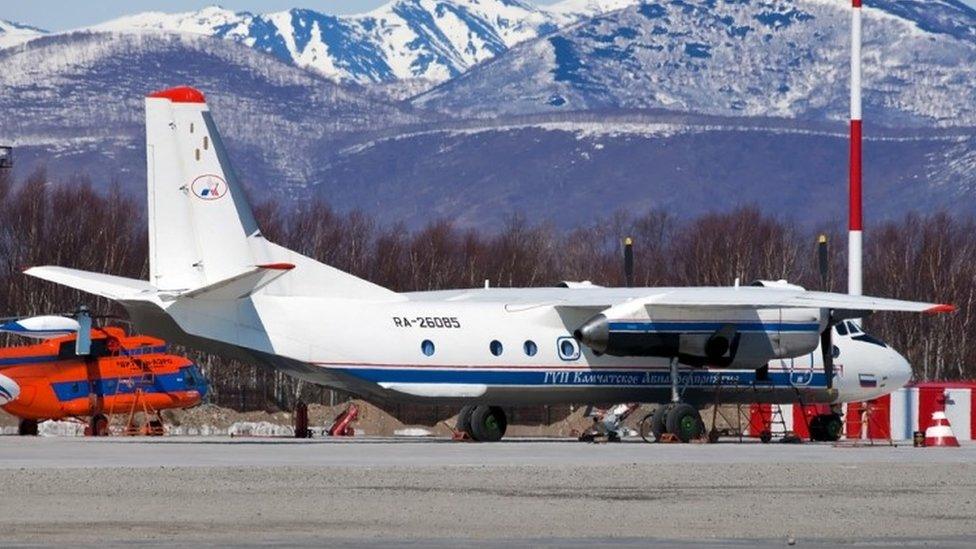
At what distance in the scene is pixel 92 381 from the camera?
58156 mm

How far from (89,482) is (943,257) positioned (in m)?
92.5

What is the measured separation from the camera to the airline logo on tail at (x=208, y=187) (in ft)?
145

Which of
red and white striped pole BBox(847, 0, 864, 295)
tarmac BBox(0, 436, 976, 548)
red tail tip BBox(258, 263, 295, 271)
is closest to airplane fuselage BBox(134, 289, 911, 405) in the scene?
tarmac BBox(0, 436, 976, 548)

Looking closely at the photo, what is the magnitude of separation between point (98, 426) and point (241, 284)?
15457mm

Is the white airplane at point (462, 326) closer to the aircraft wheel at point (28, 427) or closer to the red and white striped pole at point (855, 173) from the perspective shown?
the red and white striped pole at point (855, 173)

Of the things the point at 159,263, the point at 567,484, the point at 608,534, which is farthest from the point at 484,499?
the point at 159,263

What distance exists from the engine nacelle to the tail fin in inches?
322

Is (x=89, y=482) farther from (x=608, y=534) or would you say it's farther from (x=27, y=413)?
(x=27, y=413)

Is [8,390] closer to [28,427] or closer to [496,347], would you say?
[28,427]

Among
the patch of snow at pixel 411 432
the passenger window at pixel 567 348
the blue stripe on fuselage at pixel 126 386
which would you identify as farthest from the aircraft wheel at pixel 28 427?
the passenger window at pixel 567 348

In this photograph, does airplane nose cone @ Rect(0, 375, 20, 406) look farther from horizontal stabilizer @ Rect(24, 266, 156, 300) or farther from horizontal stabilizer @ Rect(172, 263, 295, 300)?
horizontal stabilizer @ Rect(172, 263, 295, 300)

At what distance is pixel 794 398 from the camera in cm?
5134

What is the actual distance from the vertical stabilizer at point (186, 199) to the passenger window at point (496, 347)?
18.7ft

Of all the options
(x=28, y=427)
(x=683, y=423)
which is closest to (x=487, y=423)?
(x=683, y=423)
